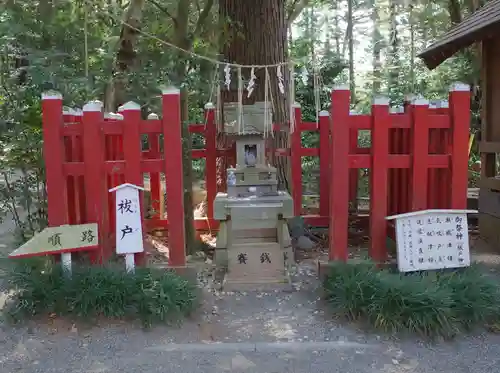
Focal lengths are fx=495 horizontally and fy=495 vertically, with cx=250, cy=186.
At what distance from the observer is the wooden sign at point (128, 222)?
184 inches

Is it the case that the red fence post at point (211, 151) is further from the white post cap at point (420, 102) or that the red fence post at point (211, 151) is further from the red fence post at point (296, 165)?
the white post cap at point (420, 102)

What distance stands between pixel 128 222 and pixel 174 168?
69 cm

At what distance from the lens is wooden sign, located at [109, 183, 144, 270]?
15.3ft

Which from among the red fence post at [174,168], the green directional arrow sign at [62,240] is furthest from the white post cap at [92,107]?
the green directional arrow sign at [62,240]

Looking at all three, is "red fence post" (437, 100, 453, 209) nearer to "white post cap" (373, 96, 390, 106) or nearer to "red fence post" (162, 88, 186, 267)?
"white post cap" (373, 96, 390, 106)

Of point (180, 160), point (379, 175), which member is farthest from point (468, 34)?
point (180, 160)

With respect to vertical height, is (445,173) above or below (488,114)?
below

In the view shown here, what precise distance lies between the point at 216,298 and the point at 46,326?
162 centimetres

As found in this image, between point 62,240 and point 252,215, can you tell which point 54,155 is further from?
point 252,215

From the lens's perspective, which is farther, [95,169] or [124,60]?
[124,60]

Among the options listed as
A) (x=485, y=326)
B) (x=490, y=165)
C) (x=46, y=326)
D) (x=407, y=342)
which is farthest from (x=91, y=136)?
(x=490, y=165)

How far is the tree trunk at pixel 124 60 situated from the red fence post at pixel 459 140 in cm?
429

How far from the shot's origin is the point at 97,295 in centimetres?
429

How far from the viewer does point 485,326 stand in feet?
14.2
